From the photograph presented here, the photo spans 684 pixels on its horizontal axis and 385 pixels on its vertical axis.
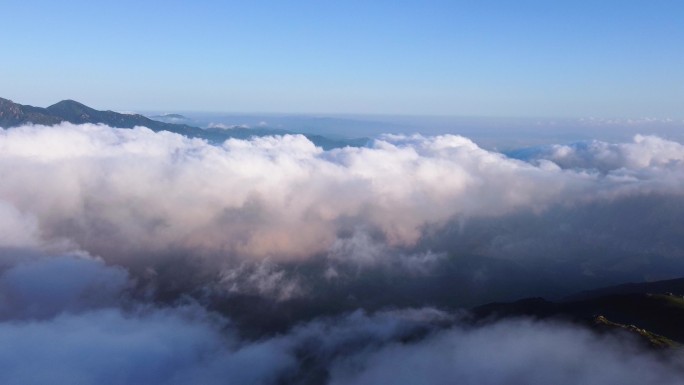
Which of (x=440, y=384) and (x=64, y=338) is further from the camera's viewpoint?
(x=64, y=338)

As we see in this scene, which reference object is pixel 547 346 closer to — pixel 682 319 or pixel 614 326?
pixel 614 326

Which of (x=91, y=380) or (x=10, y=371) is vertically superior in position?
(x=10, y=371)

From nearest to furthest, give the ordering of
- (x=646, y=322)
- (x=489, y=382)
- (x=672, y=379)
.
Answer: (x=672, y=379)
(x=489, y=382)
(x=646, y=322)

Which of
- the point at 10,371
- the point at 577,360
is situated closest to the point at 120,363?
the point at 10,371

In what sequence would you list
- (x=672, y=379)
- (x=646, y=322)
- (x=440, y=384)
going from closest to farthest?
(x=672, y=379) < (x=440, y=384) < (x=646, y=322)

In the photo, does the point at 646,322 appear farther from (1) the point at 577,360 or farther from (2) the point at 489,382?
(2) the point at 489,382

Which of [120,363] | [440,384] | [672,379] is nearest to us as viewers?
[672,379]

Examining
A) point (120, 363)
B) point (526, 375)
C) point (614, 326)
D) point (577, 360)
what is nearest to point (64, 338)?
point (120, 363)

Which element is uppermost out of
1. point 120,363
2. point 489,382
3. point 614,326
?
point 614,326

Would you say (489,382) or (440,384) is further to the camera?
(440,384)
